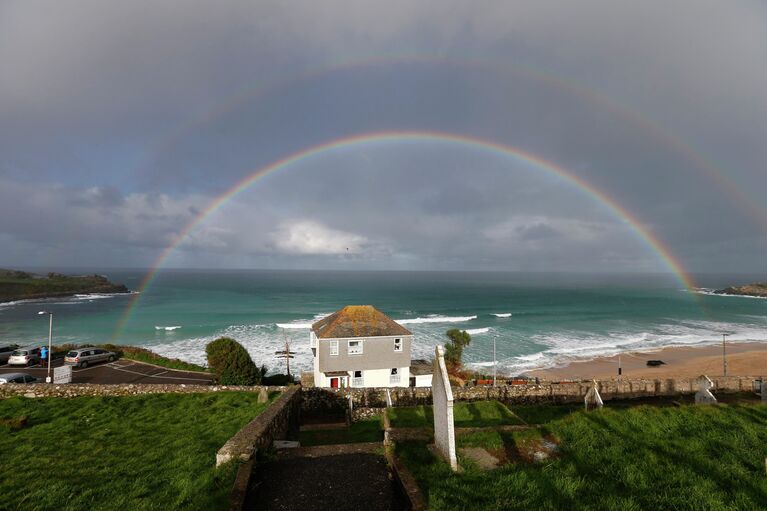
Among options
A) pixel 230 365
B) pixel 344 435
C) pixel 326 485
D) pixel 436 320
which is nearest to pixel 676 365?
pixel 436 320

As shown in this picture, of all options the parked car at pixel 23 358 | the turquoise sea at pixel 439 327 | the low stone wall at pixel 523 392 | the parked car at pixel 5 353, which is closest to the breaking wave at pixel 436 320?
the turquoise sea at pixel 439 327

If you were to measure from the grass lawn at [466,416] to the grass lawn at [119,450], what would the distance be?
5.70 meters

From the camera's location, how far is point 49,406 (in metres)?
15.6

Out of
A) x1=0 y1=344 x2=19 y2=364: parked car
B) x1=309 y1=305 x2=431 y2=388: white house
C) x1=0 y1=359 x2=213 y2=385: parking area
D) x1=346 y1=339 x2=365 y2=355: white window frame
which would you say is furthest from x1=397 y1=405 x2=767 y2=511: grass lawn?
x1=0 y1=344 x2=19 y2=364: parked car

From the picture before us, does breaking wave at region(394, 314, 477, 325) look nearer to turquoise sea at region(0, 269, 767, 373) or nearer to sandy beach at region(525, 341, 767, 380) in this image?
turquoise sea at region(0, 269, 767, 373)

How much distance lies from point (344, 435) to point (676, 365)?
49308 mm

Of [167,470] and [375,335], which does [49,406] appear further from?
[375,335]

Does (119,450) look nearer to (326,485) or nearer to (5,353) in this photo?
(326,485)

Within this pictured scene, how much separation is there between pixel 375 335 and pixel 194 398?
1340 cm

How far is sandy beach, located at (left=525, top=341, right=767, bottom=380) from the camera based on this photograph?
134 ft

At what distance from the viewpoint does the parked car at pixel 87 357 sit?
30.2 meters

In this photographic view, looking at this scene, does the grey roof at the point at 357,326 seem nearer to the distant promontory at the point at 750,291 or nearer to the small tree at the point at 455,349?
the small tree at the point at 455,349

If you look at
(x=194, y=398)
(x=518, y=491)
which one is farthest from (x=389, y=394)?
(x=518, y=491)

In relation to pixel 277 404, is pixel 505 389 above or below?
below
